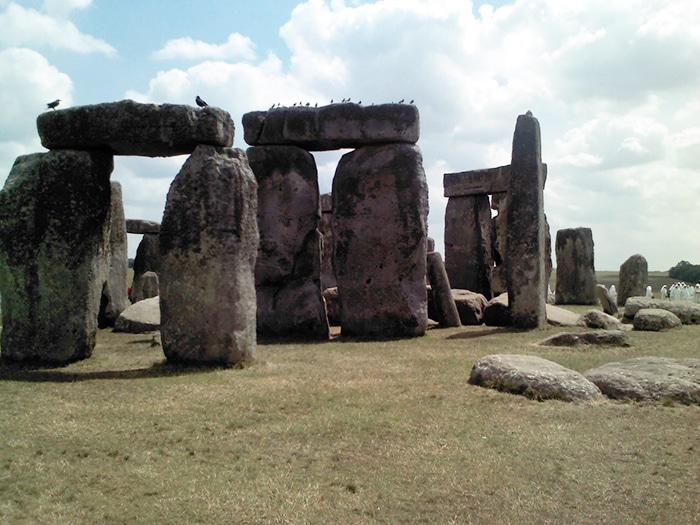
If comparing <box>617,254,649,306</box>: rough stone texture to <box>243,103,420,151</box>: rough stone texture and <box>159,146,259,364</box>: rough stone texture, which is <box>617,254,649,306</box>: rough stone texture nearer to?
<box>243,103,420,151</box>: rough stone texture

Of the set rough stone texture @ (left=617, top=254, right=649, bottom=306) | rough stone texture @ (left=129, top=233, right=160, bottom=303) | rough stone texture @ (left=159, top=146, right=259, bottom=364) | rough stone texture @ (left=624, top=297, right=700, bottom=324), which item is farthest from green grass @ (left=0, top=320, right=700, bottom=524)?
rough stone texture @ (left=617, top=254, right=649, bottom=306)

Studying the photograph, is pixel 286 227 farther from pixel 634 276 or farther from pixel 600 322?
pixel 634 276

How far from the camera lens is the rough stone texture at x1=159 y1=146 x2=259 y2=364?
7.10 metres

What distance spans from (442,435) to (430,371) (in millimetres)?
2588

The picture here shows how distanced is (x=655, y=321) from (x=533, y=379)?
655cm

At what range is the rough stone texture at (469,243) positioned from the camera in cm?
1798

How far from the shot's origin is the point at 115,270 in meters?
13.1

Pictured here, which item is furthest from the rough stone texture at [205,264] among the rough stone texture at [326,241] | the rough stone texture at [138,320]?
the rough stone texture at [326,241]

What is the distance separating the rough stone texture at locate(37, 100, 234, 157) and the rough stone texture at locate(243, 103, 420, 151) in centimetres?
400

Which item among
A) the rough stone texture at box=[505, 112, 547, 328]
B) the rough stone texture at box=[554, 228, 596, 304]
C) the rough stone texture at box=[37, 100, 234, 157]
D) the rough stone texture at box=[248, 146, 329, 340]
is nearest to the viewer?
the rough stone texture at box=[37, 100, 234, 157]

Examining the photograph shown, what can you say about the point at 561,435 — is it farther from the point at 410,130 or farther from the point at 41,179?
the point at 410,130

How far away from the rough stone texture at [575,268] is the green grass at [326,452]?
1329cm

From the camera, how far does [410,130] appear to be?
11.0m

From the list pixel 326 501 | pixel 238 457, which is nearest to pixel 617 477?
pixel 326 501
